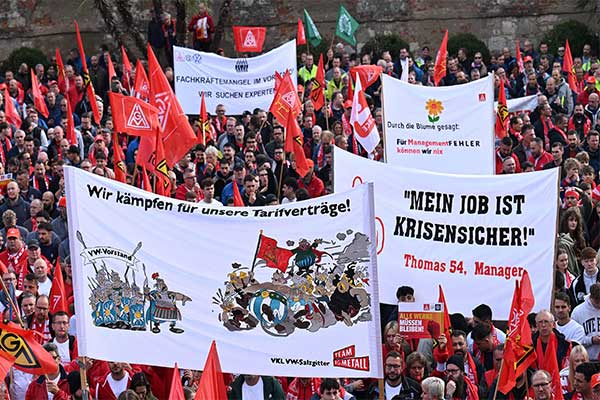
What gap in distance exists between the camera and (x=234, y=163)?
18.9 meters

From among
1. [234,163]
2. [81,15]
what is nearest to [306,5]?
[81,15]

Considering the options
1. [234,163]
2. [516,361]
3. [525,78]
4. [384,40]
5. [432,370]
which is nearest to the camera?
[516,361]

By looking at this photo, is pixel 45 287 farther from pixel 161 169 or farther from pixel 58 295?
pixel 161 169

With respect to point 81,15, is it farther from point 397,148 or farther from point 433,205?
point 433,205

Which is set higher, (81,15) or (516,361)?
(81,15)

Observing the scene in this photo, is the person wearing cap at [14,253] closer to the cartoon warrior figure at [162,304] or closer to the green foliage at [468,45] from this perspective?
the cartoon warrior figure at [162,304]

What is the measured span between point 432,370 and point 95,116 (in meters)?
9.78

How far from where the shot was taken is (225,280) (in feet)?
38.4

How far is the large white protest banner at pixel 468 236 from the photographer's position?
13391 millimetres

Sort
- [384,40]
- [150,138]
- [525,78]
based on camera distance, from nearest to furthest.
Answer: [150,138], [525,78], [384,40]

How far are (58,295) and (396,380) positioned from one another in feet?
10.7

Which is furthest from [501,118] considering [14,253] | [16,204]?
[14,253]

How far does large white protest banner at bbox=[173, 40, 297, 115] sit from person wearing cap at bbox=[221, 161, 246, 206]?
4348 mm

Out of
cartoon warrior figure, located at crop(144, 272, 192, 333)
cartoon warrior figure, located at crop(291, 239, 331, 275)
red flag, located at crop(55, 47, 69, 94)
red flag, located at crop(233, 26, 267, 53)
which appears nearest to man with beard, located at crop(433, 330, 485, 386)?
cartoon warrior figure, located at crop(291, 239, 331, 275)
